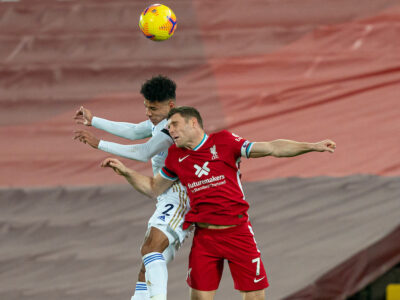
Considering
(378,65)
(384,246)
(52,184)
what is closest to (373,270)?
(384,246)

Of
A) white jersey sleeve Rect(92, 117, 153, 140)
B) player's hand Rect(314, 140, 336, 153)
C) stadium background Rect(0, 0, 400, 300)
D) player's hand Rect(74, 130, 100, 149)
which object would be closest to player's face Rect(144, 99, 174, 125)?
white jersey sleeve Rect(92, 117, 153, 140)

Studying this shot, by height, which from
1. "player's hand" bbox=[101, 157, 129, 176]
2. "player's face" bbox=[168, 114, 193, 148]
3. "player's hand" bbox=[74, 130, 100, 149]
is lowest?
"player's hand" bbox=[101, 157, 129, 176]

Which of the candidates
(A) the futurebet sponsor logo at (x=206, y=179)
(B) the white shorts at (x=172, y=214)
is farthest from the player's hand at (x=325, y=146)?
(B) the white shorts at (x=172, y=214)

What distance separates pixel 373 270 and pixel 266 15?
12.3ft

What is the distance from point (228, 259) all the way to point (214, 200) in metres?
0.31

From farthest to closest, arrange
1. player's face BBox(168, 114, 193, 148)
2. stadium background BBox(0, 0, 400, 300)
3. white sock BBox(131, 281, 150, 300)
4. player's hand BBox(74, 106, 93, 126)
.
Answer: stadium background BBox(0, 0, 400, 300) → player's hand BBox(74, 106, 93, 126) → white sock BBox(131, 281, 150, 300) → player's face BBox(168, 114, 193, 148)

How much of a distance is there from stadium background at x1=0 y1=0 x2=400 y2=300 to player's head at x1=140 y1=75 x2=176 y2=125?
1519 mm

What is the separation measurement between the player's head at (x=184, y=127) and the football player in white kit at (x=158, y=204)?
9.4 inches

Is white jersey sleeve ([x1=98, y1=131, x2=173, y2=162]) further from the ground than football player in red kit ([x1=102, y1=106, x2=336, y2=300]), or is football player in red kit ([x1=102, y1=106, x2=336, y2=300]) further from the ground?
white jersey sleeve ([x1=98, y1=131, x2=173, y2=162])

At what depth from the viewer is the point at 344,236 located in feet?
17.7

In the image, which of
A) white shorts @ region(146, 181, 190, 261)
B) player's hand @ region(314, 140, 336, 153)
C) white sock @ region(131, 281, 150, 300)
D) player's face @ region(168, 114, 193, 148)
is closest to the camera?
player's hand @ region(314, 140, 336, 153)

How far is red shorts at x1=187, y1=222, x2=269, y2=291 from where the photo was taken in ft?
12.2

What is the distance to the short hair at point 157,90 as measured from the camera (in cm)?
393

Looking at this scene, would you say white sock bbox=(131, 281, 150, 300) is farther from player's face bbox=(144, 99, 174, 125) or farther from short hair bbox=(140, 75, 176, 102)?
short hair bbox=(140, 75, 176, 102)
